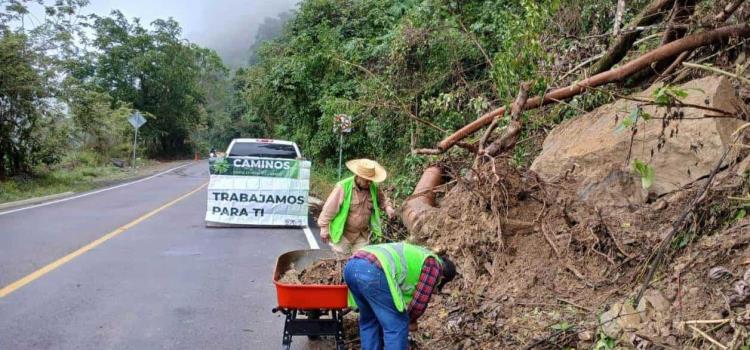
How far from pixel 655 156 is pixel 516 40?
221 centimetres

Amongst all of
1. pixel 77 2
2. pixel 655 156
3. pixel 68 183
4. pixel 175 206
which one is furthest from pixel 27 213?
pixel 77 2

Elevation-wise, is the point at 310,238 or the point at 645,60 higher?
the point at 645,60

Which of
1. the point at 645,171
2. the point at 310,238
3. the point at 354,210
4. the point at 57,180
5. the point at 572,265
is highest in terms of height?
the point at 645,171

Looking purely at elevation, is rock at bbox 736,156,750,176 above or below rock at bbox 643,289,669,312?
above

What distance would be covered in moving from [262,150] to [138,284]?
676 centimetres

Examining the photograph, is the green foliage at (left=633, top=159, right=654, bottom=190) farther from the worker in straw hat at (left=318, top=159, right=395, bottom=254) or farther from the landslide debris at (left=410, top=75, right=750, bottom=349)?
the worker in straw hat at (left=318, top=159, right=395, bottom=254)

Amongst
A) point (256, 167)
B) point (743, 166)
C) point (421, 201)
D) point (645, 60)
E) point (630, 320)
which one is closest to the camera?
point (630, 320)

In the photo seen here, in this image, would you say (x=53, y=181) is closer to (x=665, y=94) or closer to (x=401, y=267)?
(x=401, y=267)

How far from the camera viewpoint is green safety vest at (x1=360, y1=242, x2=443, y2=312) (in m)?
3.76

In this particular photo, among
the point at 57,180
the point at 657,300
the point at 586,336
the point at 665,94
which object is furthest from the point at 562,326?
the point at 57,180

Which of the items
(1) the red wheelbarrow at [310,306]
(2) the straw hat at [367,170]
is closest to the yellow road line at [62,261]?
(1) the red wheelbarrow at [310,306]

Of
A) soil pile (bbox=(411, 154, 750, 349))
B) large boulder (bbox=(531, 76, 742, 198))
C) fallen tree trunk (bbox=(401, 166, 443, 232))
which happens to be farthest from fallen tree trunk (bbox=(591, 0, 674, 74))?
fallen tree trunk (bbox=(401, 166, 443, 232))

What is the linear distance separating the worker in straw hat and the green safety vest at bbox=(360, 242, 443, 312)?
1651 mm

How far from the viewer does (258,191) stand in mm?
12023
